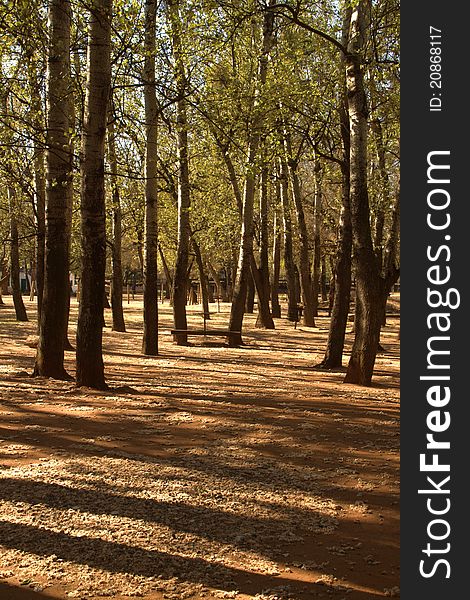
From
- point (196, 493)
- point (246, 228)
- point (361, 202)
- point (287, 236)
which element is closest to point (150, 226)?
point (246, 228)

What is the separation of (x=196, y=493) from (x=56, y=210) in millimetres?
6701

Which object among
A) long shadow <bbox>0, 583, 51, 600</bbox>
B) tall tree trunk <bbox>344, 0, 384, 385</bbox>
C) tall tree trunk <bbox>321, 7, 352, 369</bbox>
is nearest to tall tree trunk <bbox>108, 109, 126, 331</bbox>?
tall tree trunk <bbox>321, 7, 352, 369</bbox>

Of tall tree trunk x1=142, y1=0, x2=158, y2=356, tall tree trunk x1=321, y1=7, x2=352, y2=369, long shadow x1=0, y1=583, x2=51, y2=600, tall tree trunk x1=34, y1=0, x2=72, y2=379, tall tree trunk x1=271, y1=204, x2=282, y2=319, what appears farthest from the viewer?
tall tree trunk x1=271, y1=204, x2=282, y2=319

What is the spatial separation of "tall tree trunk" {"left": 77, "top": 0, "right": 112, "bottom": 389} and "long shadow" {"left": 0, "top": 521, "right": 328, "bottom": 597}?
556 cm

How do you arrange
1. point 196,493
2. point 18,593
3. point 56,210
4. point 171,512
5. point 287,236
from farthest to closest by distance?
1. point 287,236
2. point 56,210
3. point 196,493
4. point 171,512
5. point 18,593

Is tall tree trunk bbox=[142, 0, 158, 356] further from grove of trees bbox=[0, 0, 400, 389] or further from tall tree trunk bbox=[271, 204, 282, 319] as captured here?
tall tree trunk bbox=[271, 204, 282, 319]

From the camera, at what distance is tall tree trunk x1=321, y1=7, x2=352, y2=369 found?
14078 millimetres

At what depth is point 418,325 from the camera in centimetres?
332

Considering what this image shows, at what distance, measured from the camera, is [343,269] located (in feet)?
46.8

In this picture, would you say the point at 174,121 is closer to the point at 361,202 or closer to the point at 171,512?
the point at 361,202

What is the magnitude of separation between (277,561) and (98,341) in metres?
6.40

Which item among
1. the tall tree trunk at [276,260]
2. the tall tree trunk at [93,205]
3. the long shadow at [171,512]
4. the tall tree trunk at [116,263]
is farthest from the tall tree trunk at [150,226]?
the tall tree trunk at [276,260]

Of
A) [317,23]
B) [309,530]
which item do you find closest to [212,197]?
[317,23]

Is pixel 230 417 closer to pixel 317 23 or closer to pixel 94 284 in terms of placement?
pixel 94 284
